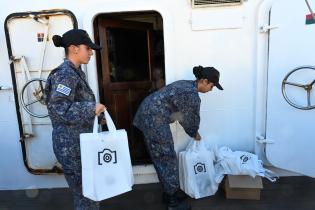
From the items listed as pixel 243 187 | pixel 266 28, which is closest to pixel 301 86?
pixel 266 28

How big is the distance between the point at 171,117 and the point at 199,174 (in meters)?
0.65

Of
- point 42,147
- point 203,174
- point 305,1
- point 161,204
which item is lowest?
point 161,204

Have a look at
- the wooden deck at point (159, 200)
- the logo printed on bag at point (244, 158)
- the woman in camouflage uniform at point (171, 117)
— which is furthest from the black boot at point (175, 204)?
the logo printed on bag at point (244, 158)

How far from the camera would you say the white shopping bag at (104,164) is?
1999mm

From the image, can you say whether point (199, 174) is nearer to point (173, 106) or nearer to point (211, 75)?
point (173, 106)

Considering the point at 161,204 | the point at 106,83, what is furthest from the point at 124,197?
the point at 106,83

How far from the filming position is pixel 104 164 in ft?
6.69

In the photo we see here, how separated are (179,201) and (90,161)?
1194 mm

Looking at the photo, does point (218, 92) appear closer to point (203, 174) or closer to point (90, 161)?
point (203, 174)

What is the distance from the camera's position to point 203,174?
295cm

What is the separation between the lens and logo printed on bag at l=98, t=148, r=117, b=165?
2.03 meters

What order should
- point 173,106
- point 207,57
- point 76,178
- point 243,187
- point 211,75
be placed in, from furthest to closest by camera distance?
point 207,57 < point 243,187 < point 173,106 < point 211,75 < point 76,178

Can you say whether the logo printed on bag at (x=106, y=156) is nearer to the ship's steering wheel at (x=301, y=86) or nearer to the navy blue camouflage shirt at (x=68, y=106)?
the navy blue camouflage shirt at (x=68, y=106)

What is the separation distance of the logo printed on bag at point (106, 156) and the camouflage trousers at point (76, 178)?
212mm
